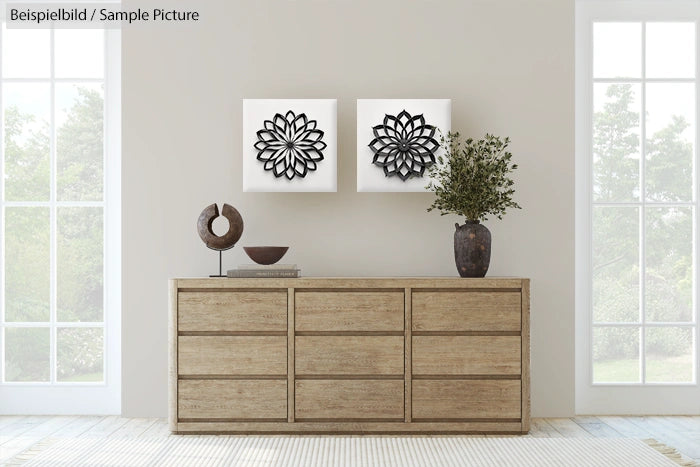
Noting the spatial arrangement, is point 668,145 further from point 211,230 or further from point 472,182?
point 211,230

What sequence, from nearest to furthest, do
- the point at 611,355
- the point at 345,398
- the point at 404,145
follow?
the point at 345,398 → the point at 404,145 → the point at 611,355

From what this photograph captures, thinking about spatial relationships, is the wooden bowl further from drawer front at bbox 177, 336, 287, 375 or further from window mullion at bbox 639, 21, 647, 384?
window mullion at bbox 639, 21, 647, 384

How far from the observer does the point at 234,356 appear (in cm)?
346

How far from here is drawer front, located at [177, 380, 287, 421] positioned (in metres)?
3.46

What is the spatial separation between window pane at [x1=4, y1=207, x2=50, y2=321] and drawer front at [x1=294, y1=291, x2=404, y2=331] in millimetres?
1577

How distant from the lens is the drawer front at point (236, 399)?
11.4ft

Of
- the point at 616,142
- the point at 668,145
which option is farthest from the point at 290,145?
the point at 668,145

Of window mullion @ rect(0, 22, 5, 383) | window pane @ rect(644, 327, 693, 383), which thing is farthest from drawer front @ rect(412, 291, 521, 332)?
window mullion @ rect(0, 22, 5, 383)

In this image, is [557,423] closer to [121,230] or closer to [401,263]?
[401,263]

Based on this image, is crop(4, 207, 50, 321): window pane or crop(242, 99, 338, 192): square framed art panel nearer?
crop(242, 99, 338, 192): square framed art panel

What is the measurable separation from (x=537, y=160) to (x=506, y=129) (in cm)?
24

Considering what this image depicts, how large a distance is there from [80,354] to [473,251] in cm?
226

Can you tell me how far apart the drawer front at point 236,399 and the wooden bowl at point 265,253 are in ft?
1.99

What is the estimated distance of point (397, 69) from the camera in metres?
3.91
